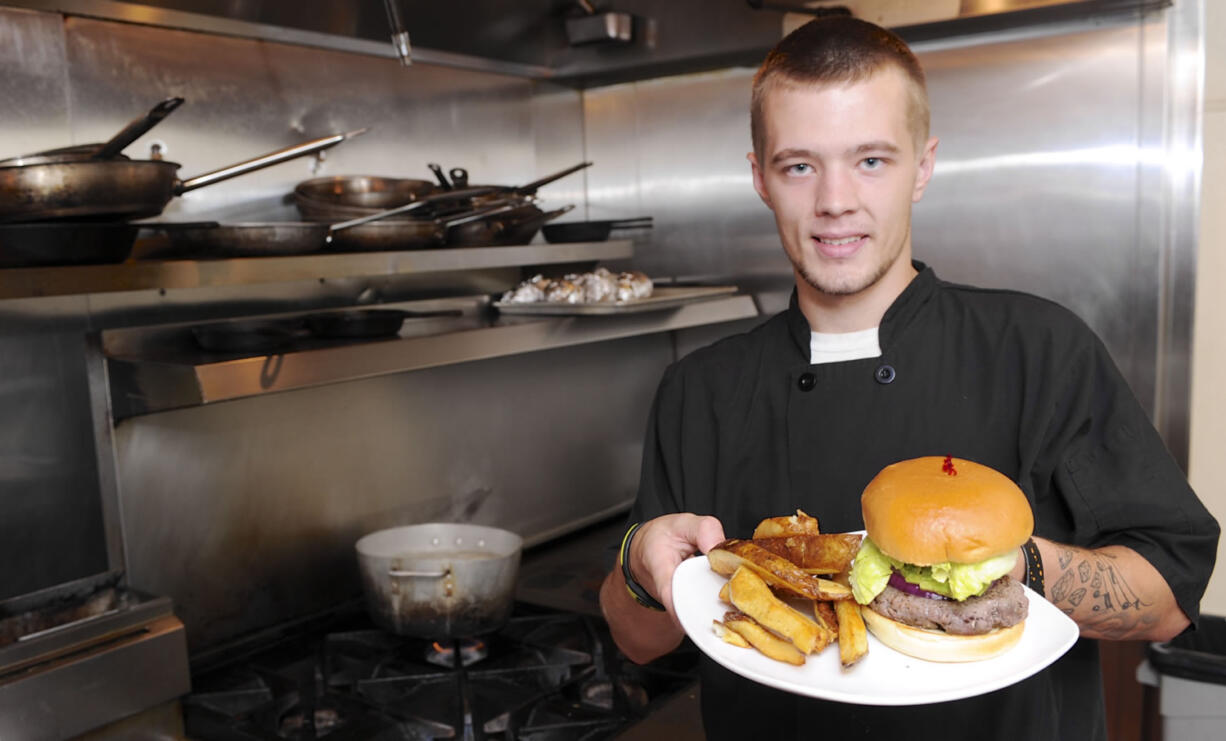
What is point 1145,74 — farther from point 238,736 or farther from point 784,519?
point 238,736

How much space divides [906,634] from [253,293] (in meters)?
1.75

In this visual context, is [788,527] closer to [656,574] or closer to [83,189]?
[656,574]

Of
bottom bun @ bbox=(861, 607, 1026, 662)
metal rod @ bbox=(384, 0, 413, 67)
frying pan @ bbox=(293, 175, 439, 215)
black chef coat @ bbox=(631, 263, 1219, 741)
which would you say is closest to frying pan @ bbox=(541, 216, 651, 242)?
frying pan @ bbox=(293, 175, 439, 215)

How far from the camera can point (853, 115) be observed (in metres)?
1.33

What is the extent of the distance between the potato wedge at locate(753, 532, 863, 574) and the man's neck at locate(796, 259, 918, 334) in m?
0.43

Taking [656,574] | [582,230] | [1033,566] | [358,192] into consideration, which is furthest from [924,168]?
[582,230]

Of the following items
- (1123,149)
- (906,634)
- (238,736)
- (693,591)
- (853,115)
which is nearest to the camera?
(906,634)

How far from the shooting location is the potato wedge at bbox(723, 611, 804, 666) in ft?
3.18

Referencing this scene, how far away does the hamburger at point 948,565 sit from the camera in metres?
0.98

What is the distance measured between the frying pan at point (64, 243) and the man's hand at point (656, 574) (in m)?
0.96

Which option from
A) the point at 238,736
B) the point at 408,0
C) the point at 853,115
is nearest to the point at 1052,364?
the point at 853,115

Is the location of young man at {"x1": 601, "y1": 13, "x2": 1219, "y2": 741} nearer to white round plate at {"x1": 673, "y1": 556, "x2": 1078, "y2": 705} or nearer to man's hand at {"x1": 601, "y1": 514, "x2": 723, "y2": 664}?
man's hand at {"x1": 601, "y1": 514, "x2": 723, "y2": 664}

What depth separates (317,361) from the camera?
192 centimetres

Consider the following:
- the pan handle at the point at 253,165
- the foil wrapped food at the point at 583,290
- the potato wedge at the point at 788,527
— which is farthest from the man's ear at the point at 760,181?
the foil wrapped food at the point at 583,290
